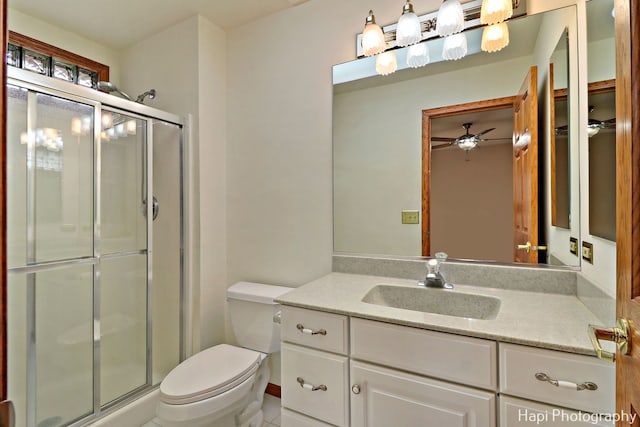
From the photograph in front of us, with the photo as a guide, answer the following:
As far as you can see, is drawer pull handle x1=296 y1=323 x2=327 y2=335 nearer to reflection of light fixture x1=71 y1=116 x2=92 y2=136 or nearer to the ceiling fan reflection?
the ceiling fan reflection

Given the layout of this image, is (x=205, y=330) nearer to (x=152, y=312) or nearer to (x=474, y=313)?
(x=152, y=312)

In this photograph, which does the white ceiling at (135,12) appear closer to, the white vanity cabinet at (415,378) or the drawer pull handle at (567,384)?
the white vanity cabinet at (415,378)

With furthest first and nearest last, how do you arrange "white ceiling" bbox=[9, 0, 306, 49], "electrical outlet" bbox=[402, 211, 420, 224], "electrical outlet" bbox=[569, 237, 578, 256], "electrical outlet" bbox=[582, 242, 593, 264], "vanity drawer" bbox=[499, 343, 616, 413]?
"white ceiling" bbox=[9, 0, 306, 49]
"electrical outlet" bbox=[402, 211, 420, 224]
"electrical outlet" bbox=[569, 237, 578, 256]
"electrical outlet" bbox=[582, 242, 593, 264]
"vanity drawer" bbox=[499, 343, 616, 413]

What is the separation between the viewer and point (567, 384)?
83cm

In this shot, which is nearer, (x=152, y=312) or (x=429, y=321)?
(x=429, y=321)

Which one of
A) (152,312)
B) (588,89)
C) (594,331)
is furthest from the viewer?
(152,312)

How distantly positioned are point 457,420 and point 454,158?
1.13 meters

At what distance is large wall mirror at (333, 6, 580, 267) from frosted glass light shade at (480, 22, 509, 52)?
0.03m

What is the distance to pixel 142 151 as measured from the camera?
6.51 ft

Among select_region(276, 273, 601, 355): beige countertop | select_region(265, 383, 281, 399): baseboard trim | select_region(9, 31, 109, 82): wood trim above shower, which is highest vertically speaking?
select_region(9, 31, 109, 82): wood trim above shower

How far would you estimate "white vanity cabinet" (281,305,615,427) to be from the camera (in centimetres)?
85

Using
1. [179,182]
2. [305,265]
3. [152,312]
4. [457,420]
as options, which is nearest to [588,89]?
[457,420]

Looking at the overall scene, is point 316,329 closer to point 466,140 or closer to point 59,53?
point 466,140

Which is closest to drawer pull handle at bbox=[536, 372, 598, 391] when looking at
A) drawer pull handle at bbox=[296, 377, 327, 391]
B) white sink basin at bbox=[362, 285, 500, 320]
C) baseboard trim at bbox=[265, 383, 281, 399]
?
white sink basin at bbox=[362, 285, 500, 320]
